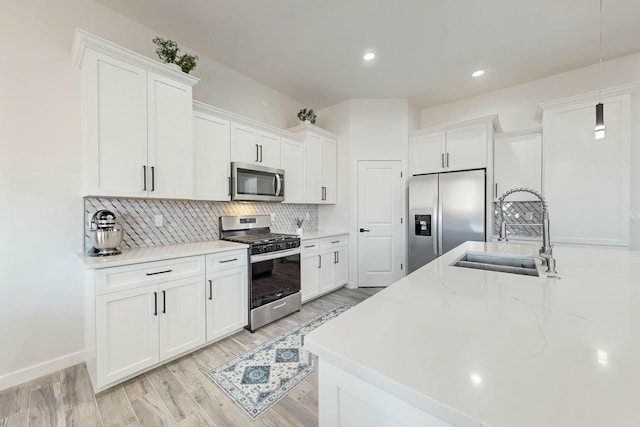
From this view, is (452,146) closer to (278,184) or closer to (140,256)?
(278,184)

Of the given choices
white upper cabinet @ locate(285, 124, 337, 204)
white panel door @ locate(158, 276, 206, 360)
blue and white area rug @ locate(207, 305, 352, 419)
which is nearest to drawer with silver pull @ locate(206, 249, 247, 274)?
white panel door @ locate(158, 276, 206, 360)

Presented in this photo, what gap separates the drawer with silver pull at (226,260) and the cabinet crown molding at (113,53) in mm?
1623

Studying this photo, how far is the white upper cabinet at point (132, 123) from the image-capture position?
1.88 m

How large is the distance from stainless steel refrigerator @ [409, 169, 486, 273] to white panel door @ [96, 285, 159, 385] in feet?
10.8

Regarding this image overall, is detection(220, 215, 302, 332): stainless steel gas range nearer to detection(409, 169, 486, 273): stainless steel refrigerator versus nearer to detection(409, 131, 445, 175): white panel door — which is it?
detection(409, 169, 486, 273): stainless steel refrigerator

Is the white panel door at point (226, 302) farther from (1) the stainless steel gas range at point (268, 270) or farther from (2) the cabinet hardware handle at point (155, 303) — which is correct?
(2) the cabinet hardware handle at point (155, 303)

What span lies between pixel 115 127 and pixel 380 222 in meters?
3.38

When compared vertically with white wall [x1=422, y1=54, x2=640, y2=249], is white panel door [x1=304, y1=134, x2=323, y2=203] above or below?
below

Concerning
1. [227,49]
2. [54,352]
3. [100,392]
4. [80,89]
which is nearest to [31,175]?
[80,89]

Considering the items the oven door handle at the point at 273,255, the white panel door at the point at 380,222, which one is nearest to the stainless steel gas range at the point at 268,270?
the oven door handle at the point at 273,255

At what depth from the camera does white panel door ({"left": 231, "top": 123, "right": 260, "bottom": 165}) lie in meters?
2.84

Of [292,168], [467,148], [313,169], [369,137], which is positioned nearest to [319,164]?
[313,169]

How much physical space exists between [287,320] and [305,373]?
945 millimetres

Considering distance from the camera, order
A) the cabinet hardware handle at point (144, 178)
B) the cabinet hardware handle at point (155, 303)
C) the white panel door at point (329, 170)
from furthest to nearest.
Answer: the white panel door at point (329, 170) → the cabinet hardware handle at point (144, 178) → the cabinet hardware handle at point (155, 303)
